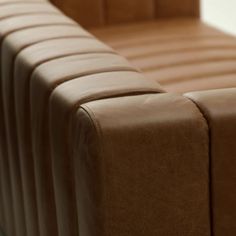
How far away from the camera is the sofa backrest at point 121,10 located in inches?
102

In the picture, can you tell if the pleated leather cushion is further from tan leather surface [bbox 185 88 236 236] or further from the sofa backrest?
the sofa backrest

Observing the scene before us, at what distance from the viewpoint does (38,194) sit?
1.51 metres

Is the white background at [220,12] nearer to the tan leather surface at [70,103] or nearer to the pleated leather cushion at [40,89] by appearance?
A: the pleated leather cushion at [40,89]

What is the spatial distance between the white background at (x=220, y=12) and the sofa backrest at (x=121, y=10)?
1249 mm

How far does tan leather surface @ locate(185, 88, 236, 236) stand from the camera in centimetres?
117

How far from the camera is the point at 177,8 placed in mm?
2682

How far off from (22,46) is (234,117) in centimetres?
65

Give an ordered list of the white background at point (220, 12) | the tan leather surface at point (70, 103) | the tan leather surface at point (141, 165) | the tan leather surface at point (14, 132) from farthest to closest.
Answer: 1. the white background at point (220, 12)
2. the tan leather surface at point (14, 132)
3. the tan leather surface at point (70, 103)
4. the tan leather surface at point (141, 165)

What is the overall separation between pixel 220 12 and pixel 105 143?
3.00m

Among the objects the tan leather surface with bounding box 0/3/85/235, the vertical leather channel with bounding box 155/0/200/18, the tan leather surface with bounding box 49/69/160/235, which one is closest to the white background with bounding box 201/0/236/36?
the vertical leather channel with bounding box 155/0/200/18

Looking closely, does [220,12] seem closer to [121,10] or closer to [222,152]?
[121,10]

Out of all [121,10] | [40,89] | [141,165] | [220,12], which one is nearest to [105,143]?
[141,165]

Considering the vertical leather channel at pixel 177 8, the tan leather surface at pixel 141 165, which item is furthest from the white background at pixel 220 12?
the tan leather surface at pixel 141 165

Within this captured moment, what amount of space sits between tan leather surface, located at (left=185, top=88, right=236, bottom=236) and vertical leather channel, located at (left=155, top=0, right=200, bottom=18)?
4.87 feet
